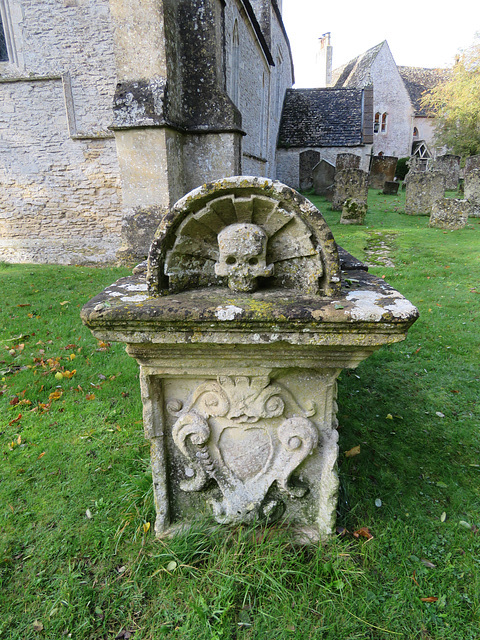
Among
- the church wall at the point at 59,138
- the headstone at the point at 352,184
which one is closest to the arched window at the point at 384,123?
the headstone at the point at 352,184

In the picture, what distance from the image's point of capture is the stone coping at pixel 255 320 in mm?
1536

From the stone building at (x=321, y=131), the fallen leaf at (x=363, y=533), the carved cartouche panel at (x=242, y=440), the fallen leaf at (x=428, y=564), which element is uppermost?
the stone building at (x=321, y=131)

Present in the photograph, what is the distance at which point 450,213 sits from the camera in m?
10.8

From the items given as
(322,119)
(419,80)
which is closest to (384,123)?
(419,80)

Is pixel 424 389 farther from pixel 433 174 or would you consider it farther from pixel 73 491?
pixel 433 174

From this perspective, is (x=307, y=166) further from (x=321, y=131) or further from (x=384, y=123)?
(x=384, y=123)

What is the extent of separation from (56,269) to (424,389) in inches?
277

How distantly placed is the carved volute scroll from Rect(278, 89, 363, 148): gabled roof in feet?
66.1

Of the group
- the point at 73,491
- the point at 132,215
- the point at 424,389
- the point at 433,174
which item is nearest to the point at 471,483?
the point at 424,389

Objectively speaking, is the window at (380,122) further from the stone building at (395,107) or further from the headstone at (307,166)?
the headstone at (307,166)

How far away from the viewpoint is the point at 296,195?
1.64 m

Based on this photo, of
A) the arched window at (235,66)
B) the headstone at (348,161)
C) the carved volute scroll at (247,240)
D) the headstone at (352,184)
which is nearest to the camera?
the carved volute scroll at (247,240)

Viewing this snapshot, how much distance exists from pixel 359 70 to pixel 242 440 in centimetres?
3348

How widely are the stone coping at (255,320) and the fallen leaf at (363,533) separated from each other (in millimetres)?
1231
